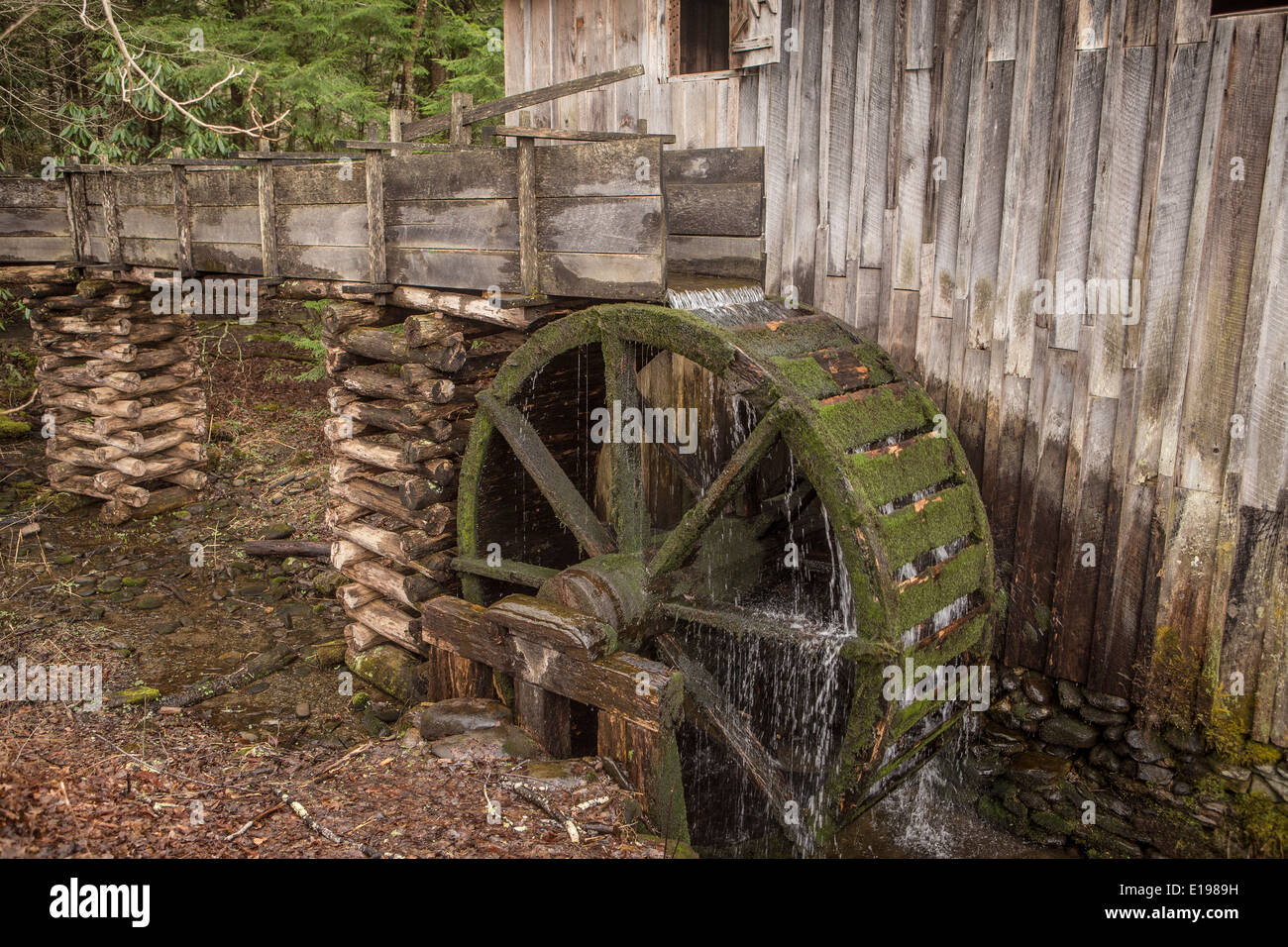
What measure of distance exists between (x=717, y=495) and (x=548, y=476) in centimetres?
124

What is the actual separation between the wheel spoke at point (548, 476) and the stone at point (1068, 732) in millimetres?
2507

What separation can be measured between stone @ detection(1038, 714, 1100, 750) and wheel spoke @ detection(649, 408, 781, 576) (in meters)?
2.08

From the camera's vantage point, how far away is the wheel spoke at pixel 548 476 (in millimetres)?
5777

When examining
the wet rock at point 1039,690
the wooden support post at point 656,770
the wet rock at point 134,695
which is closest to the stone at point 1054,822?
the wet rock at point 1039,690

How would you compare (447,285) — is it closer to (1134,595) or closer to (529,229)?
(529,229)

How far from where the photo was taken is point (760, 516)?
20.0 feet

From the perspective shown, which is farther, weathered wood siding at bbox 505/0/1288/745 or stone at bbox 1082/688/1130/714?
stone at bbox 1082/688/1130/714

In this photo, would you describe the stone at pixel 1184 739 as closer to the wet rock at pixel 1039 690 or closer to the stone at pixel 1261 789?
the stone at pixel 1261 789

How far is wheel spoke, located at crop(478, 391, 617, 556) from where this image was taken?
5.78 meters

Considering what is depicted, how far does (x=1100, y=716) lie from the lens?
520cm

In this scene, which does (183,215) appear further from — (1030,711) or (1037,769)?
(1037,769)

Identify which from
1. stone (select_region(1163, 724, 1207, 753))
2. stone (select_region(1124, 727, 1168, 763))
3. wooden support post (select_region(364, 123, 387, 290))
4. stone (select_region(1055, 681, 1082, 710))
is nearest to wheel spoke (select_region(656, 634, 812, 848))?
stone (select_region(1055, 681, 1082, 710))

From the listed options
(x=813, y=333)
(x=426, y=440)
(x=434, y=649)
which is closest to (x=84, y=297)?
(x=426, y=440)

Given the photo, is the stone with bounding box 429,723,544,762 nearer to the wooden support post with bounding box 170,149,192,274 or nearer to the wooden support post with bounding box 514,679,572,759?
the wooden support post with bounding box 514,679,572,759
